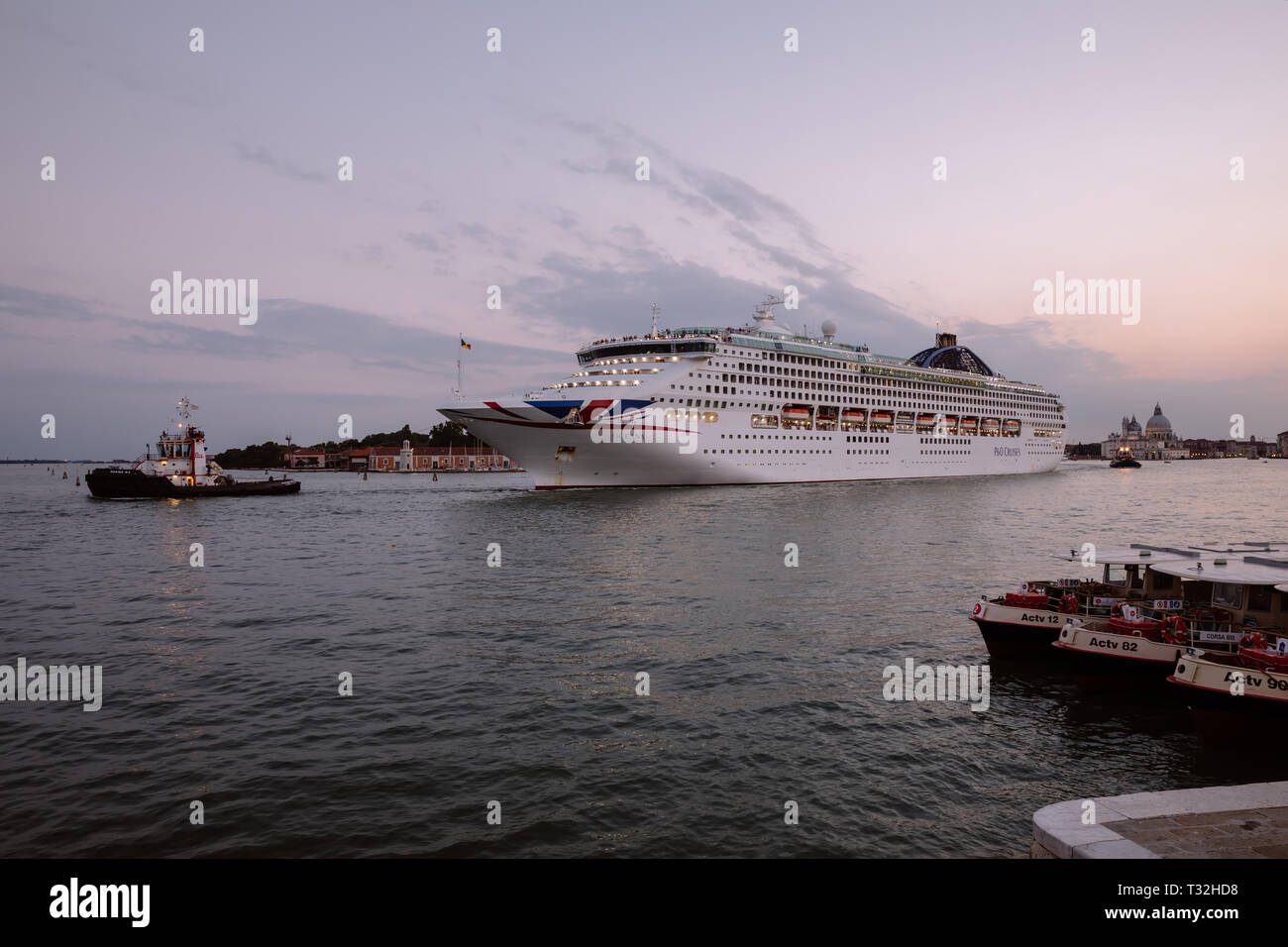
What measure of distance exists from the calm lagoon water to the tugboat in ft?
175

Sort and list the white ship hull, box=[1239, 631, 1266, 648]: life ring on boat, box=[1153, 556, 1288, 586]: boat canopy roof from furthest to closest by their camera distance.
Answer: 1. the white ship hull
2. box=[1153, 556, 1288, 586]: boat canopy roof
3. box=[1239, 631, 1266, 648]: life ring on boat

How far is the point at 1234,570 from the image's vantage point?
16.8m

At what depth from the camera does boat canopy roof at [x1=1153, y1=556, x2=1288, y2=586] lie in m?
15.8

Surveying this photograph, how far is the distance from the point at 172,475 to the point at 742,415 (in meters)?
67.9

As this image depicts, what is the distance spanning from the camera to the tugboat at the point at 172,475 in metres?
79.3

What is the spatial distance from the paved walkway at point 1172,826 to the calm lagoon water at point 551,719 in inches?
84.6

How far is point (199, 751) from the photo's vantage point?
12.3m

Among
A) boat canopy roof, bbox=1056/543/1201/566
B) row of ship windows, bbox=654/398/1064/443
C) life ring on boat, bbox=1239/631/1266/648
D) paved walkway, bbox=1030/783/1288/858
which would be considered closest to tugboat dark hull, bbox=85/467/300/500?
row of ship windows, bbox=654/398/1064/443

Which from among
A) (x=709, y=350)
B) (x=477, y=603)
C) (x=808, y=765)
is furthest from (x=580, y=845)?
(x=709, y=350)

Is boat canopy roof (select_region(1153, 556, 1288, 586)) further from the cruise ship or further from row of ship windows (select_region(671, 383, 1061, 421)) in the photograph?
row of ship windows (select_region(671, 383, 1061, 421))

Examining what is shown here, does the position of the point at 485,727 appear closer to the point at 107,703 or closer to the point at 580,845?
the point at 580,845

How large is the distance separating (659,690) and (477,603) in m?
10.7

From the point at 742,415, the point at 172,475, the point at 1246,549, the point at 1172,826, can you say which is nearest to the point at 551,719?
the point at 1172,826

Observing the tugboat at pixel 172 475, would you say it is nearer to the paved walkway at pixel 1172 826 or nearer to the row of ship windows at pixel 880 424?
the row of ship windows at pixel 880 424
